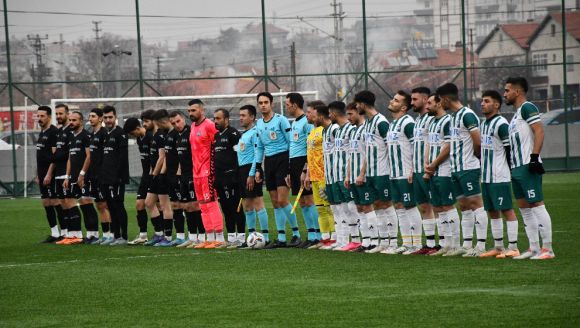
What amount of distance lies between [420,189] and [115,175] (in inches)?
224

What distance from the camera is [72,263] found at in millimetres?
14242

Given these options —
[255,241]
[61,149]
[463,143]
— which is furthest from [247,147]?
[463,143]

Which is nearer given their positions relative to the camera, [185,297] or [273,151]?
[185,297]

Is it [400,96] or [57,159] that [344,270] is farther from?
[57,159]

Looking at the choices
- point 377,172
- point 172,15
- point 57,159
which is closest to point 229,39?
point 172,15

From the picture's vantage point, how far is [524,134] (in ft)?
40.7

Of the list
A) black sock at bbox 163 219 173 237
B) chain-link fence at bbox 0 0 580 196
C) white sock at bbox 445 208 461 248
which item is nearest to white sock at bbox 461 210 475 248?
white sock at bbox 445 208 461 248

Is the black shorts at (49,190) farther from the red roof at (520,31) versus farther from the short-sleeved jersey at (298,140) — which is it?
the red roof at (520,31)

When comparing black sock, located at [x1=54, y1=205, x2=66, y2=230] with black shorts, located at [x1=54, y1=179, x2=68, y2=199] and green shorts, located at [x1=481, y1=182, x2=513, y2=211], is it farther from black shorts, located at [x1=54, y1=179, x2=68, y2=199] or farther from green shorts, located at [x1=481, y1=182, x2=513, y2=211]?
green shorts, located at [x1=481, y1=182, x2=513, y2=211]

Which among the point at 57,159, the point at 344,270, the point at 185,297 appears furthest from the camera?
the point at 57,159

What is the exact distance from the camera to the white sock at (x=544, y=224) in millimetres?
12227

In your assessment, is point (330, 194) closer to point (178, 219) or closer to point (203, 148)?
point (203, 148)

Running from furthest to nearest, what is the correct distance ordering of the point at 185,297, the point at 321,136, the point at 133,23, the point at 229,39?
the point at 229,39 < the point at 133,23 < the point at 321,136 < the point at 185,297

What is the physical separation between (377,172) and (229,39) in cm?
3326
